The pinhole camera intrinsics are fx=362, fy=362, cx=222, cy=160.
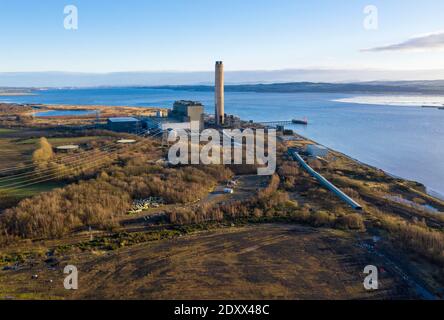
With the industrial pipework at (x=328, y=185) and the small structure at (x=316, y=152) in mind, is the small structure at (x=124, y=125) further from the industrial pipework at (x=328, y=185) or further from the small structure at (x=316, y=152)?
the industrial pipework at (x=328, y=185)

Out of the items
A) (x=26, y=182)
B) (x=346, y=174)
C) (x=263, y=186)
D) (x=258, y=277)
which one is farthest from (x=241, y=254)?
(x=346, y=174)

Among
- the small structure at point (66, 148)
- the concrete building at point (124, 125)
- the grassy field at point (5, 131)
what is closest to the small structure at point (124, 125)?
the concrete building at point (124, 125)

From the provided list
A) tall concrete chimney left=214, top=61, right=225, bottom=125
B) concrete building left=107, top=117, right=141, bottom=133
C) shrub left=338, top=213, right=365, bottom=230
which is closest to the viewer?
shrub left=338, top=213, right=365, bottom=230

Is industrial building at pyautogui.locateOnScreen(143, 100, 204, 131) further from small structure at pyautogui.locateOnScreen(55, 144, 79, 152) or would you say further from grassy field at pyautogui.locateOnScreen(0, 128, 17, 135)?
grassy field at pyautogui.locateOnScreen(0, 128, 17, 135)

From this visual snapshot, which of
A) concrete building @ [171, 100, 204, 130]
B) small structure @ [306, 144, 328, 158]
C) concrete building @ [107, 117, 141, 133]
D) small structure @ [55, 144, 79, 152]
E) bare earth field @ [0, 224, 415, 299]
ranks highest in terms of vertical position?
concrete building @ [171, 100, 204, 130]

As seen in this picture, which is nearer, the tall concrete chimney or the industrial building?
the industrial building

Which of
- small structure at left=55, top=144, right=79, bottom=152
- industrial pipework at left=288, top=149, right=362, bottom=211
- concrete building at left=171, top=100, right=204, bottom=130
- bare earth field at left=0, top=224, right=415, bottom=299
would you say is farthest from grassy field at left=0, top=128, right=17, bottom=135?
bare earth field at left=0, top=224, right=415, bottom=299

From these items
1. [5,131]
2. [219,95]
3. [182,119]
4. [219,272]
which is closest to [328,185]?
[219,272]

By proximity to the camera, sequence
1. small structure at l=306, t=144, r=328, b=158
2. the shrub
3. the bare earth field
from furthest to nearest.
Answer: small structure at l=306, t=144, r=328, b=158 < the shrub < the bare earth field
